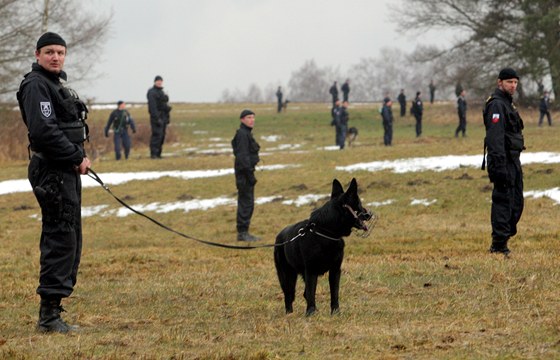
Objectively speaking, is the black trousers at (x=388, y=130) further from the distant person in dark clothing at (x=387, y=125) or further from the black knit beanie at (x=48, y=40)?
the black knit beanie at (x=48, y=40)

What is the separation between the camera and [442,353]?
5.33 metres

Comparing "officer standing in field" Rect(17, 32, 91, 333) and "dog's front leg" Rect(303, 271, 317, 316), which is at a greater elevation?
"officer standing in field" Rect(17, 32, 91, 333)

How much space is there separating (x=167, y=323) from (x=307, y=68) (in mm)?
186283

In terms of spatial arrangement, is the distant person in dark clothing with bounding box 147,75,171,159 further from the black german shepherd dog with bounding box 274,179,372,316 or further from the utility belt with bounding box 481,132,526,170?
the black german shepherd dog with bounding box 274,179,372,316

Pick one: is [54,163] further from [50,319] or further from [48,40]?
[50,319]

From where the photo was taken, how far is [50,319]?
6.91 meters

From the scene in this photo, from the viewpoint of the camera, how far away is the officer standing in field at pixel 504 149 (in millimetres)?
9852

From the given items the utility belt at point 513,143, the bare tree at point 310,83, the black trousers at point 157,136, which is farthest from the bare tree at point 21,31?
the bare tree at point 310,83

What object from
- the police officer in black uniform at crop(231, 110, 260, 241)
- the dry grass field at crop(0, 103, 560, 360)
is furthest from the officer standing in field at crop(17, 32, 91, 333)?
the police officer in black uniform at crop(231, 110, 260, 241)

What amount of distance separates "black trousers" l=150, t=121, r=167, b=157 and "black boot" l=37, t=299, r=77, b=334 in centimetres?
2005

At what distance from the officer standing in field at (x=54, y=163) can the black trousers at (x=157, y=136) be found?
19942 millimetres

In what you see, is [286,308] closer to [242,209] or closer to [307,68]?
[242,209]

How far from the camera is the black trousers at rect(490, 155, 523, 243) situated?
9.98m

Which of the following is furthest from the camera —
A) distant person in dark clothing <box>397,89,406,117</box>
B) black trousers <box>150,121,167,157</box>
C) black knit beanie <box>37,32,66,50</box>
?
distant person in dark clothing <box>397,89,406,117</box>
